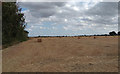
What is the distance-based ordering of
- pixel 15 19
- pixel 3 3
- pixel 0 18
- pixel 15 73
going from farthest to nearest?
pixel 15 19
pixel 3 3
pixel 0 18
pixel 15 73

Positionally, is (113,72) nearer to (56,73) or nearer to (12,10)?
(56,73)

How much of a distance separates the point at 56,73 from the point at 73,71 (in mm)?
749

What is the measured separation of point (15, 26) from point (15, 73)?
20.1 m

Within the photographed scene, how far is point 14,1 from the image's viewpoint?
25516mm

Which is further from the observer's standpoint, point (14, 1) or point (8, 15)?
point (14, 1)

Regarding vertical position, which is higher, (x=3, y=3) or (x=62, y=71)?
(x=3, y=3)

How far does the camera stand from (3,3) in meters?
22.0

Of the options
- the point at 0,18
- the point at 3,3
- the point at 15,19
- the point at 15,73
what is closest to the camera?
the point at 15,73

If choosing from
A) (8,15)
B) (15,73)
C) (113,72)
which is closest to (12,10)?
(8,15)

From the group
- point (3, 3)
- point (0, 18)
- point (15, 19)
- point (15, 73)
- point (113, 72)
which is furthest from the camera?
point (15, 19)

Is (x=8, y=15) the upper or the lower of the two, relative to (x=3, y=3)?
lower

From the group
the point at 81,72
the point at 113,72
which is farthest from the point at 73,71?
the point at 113,72

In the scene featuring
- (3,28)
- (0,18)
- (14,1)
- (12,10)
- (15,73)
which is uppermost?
(14,1)

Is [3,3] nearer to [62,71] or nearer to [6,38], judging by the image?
[6,38]
